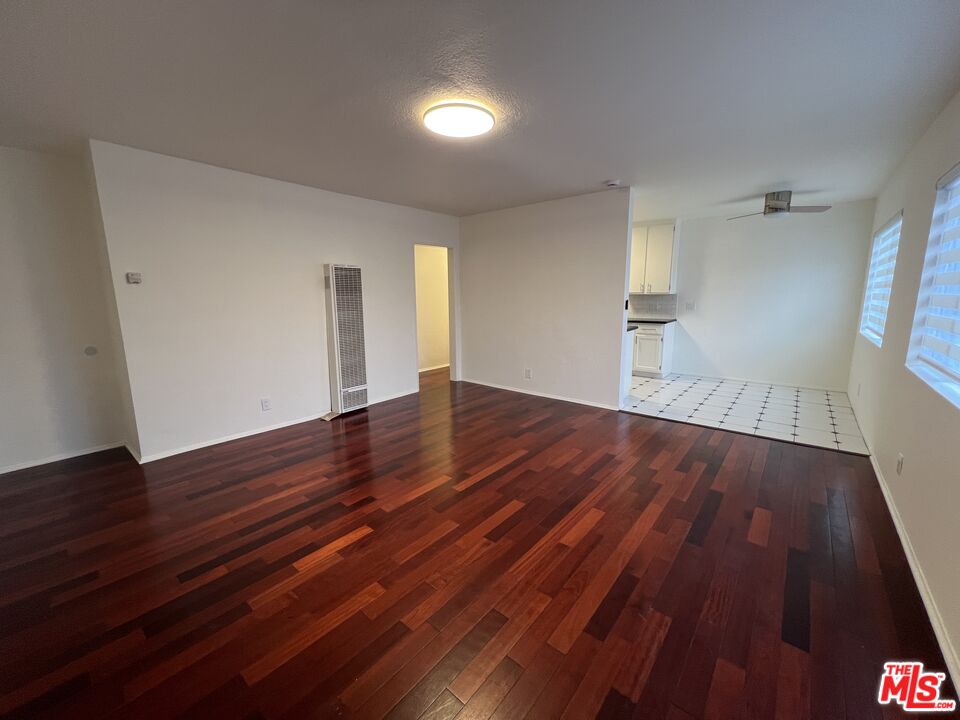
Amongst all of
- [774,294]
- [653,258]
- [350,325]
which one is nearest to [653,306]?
[653,258]

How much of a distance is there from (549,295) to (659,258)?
2371 millimetres

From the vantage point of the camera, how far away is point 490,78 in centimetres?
197

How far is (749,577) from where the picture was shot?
192 centimetres

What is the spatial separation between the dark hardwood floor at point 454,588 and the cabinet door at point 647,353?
3.06 meters

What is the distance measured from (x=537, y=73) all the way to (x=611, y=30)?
414 mm

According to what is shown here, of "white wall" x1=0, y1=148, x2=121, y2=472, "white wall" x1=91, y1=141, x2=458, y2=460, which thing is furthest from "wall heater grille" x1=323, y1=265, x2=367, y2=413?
"white wall" x1=0, y1=148, x2=121, y2=472

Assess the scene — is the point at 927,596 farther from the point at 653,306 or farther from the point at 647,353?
the point at 653,306

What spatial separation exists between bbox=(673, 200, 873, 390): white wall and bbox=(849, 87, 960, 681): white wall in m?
1.47

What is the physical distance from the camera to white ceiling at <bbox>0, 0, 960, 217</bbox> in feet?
5.01

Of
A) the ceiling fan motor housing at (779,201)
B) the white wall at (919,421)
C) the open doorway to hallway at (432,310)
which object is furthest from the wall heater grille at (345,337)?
the ceiling fan motor housing at (779,201)

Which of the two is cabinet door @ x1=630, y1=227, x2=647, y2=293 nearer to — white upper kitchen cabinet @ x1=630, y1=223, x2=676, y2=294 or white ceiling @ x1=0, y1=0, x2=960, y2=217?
white upper kitchen cabinet @ x1=630, y1=223, x2=676, y2=294

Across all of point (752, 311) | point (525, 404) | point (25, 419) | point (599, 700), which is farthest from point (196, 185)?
point (752, 311)

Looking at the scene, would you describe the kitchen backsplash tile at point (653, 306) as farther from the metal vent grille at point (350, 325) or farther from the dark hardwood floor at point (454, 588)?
the metal vent grille at point (350, 325)

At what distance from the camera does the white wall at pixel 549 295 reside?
4.47 m
